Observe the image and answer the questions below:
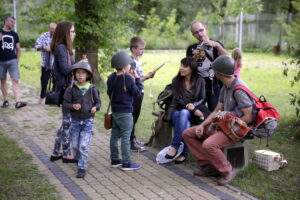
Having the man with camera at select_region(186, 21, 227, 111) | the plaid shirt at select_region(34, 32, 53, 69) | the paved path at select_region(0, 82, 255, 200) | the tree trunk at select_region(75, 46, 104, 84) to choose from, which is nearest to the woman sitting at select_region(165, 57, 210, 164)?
the man with camera at select_region(186, 21, 227, 111)

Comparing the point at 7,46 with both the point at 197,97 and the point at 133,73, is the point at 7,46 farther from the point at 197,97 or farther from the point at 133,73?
the point at 197,97

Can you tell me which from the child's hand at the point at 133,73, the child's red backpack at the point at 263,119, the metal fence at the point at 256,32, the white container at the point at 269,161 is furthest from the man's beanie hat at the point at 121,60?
the metal fence at the point at 256,32

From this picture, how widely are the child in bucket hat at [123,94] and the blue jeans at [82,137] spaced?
356 mm

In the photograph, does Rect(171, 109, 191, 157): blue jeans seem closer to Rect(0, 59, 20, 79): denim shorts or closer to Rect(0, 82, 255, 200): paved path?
Rect(0, 82, 255, 200): paved path

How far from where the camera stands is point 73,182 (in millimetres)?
5348

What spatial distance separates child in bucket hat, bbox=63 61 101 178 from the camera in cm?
559

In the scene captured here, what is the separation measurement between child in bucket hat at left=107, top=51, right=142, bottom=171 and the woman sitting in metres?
0.69

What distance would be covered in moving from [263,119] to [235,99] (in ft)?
1.35

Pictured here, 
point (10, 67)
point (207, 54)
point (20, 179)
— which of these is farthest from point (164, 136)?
point (10, 67)

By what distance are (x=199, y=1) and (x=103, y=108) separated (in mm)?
29941

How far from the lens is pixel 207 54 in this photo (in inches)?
250

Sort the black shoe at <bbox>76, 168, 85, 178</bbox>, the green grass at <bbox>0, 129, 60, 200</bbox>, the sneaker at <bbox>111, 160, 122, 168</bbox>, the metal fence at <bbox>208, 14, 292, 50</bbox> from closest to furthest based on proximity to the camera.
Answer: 1. the green grass at <bbox>0, 129, 60, 200</bbox>
2. the black shoe at <bbox>76, 168, 85, 178</bbox>
3. the sneaker at <bbox>111, 160, 122, 168</bbox>
4. the metal fence at <bbox>208, 14, 292, 50</bbox>

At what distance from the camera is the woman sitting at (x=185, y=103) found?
610 centimetres

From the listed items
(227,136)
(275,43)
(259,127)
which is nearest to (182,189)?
(227,136)
